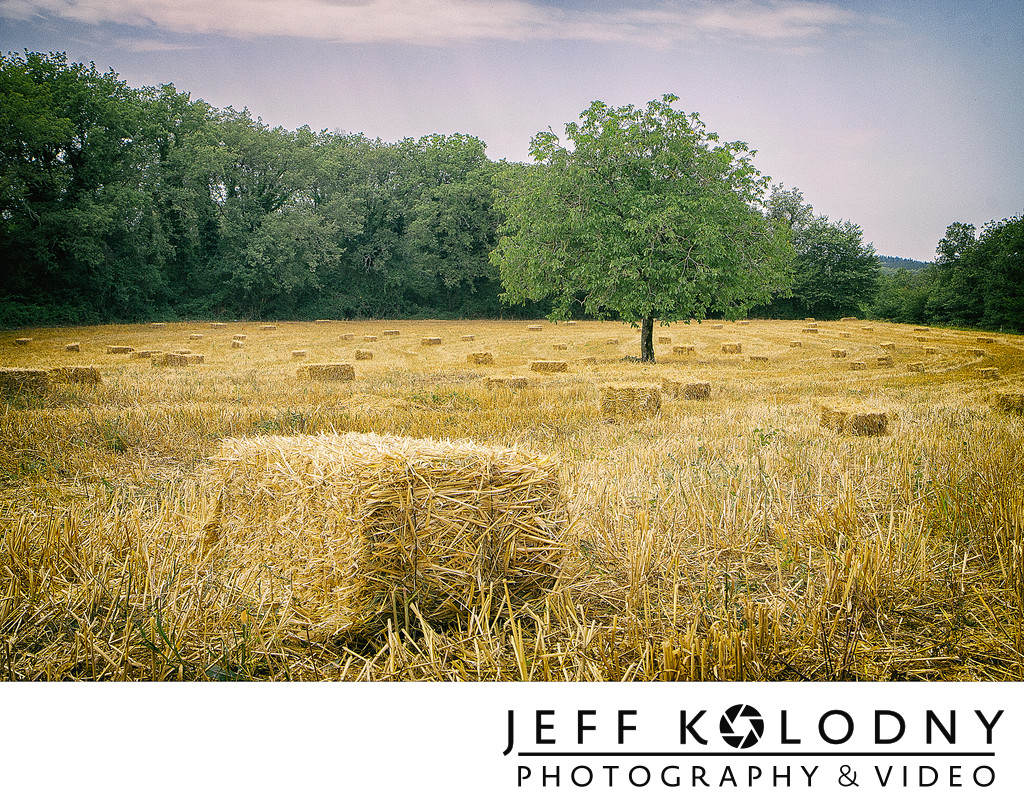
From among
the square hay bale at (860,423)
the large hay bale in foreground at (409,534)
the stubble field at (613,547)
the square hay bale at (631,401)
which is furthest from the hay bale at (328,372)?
the large hay bale in foreground at (409,534)

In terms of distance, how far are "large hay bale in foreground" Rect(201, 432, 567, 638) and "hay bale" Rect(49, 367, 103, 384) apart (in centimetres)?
672

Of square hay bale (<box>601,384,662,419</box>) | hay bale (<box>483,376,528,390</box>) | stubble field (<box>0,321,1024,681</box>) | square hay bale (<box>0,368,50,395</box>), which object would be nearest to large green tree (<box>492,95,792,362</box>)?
hay bale (<box>483,376,528,390</box>)

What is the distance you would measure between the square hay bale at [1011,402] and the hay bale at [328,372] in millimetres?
9087

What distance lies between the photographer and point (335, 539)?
2.64m

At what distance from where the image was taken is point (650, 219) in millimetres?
14328

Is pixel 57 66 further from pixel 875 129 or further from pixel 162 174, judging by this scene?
pixel 875 129

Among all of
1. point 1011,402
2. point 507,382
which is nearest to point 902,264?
point 1011,402

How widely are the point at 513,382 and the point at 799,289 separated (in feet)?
39.2

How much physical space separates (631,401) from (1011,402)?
13.4 ft

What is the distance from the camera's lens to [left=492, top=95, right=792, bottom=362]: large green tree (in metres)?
14.8
